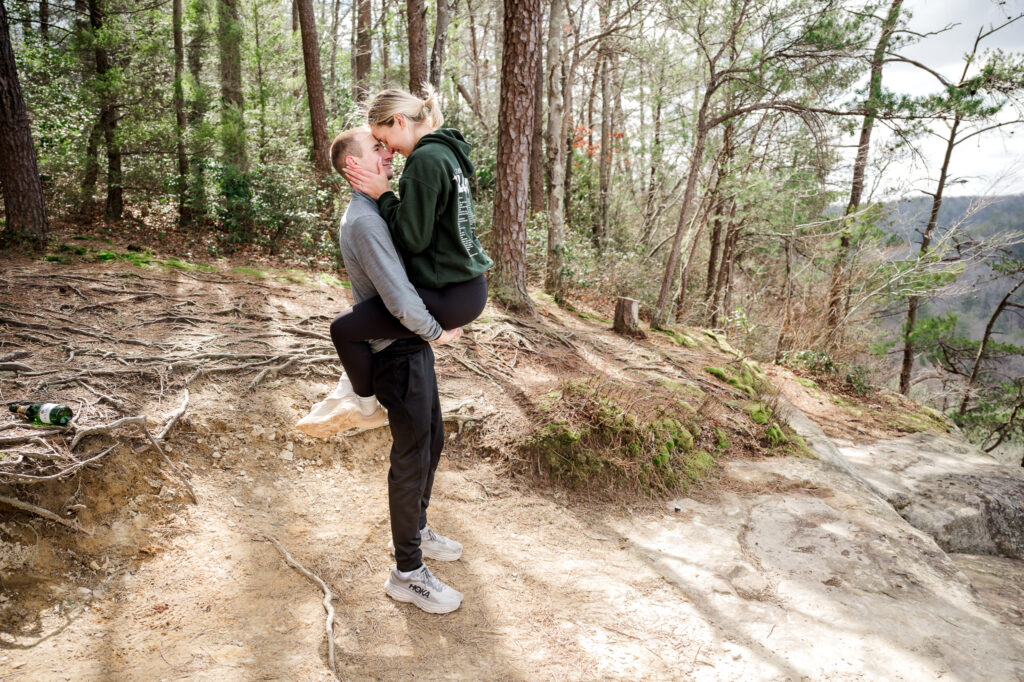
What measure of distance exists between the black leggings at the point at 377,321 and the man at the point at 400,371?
5 centimetres

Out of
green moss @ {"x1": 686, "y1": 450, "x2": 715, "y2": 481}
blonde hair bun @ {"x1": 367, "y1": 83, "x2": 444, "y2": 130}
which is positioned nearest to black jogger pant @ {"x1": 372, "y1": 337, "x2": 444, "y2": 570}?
blonde hair bun @ {"x1": 367, "y1": 83, "x2": 444, "y2": 130}

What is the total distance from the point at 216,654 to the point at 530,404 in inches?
107

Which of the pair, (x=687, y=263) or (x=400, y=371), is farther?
(x=687, y=263)

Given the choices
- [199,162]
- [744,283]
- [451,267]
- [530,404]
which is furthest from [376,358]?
[744,283]

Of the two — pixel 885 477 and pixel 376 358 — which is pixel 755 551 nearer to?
pixel 376 358

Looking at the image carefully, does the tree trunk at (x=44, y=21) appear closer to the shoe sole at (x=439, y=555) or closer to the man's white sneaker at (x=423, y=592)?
the shoe sole at (x=439, y=555)

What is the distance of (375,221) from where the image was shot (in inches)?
86.4

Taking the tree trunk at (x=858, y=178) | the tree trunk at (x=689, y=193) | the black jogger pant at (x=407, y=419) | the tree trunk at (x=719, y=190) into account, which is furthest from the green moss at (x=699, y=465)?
the tree trunk at (x=719, y=190)

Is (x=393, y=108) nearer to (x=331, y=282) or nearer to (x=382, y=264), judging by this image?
(x=382, y=264)

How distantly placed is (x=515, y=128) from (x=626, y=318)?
2.96m

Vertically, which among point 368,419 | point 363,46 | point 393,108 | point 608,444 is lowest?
point 608,444

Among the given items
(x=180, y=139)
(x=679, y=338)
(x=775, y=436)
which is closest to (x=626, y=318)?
(x=679, y=338)

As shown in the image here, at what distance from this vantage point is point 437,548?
10.2 ft

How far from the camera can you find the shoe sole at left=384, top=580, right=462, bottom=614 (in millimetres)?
2686
